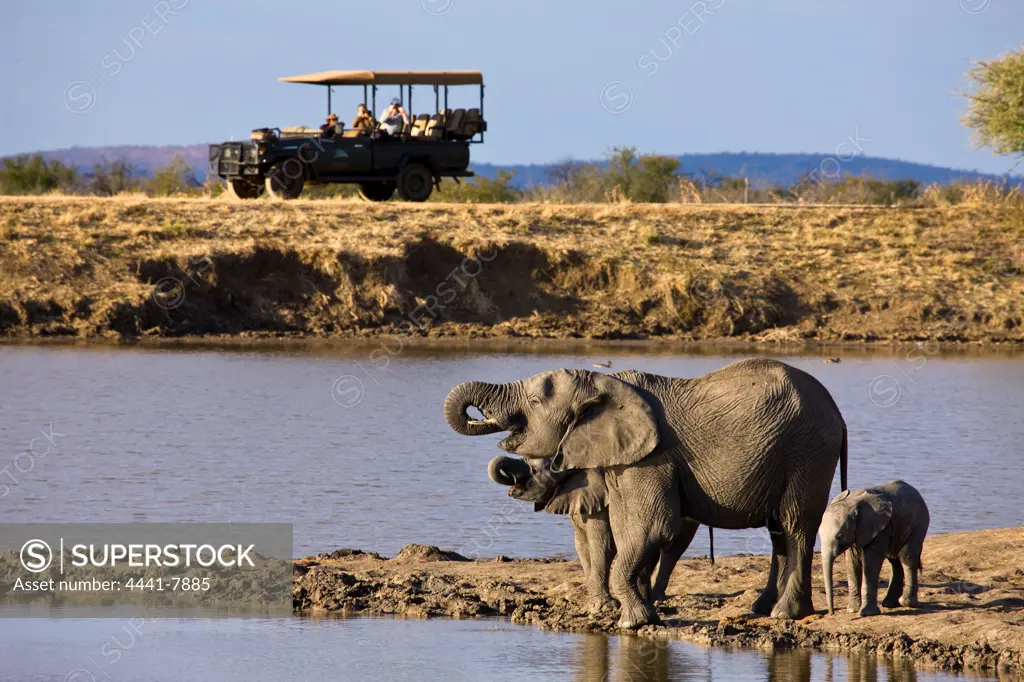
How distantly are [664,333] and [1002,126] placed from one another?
1628 cm

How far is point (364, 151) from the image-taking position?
121 feet

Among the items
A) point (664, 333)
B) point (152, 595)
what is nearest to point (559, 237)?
point (664, 333)

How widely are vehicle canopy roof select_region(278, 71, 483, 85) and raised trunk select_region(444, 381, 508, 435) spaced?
26.3 metres

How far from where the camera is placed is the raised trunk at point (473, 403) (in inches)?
451

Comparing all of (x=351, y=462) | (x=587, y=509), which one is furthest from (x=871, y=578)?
(x=351, y=462)

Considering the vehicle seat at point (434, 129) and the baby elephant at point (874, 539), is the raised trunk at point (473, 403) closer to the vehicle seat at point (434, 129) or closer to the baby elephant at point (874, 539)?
the baby elephant at point (874, 539)

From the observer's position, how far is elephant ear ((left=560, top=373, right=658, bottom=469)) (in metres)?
11.3

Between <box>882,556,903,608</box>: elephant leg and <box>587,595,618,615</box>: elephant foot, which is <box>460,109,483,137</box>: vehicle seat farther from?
<box>882,556,903,608</box>: elephant leg

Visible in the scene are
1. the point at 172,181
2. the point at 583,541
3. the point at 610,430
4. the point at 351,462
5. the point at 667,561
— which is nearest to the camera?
the point at 610,430

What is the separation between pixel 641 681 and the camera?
10336mm

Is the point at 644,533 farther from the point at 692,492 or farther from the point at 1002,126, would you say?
the point at 1002,126

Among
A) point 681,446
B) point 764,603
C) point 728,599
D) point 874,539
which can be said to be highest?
point 681,446

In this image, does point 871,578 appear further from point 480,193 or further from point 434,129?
point 480,193

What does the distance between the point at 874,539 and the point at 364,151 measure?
26871 millimetres
